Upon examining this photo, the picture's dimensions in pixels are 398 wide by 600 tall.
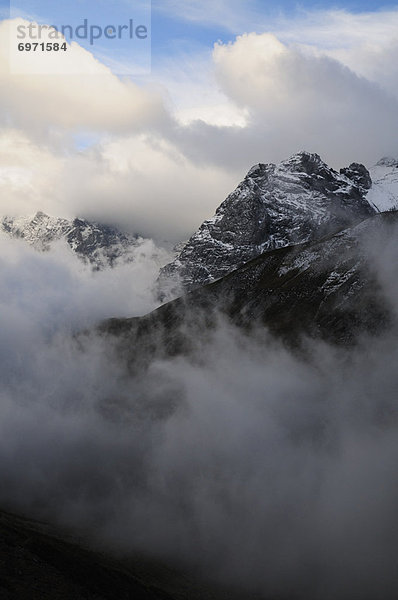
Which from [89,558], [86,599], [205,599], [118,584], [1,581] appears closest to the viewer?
[1,581]

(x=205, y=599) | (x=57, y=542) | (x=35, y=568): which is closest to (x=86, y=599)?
(x=35, y=568)

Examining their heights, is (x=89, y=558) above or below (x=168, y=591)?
above

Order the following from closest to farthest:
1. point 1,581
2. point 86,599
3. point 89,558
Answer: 1. point 1,581
2. point 86,599
3. point 89,558

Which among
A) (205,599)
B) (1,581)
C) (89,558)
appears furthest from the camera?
(205,599)

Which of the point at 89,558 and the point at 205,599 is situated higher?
the point at 89,558

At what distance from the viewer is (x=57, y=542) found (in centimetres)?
18700

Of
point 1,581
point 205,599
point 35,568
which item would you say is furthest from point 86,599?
point 205,599

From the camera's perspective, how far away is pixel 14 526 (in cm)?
18400

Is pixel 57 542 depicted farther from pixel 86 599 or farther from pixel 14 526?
pixel 86 599

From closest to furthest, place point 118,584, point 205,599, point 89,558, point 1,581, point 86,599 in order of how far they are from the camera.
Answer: point 1,581 → point 86,599 → point 118,584 → point 89,558 → point 205,599

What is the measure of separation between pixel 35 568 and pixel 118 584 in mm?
33976

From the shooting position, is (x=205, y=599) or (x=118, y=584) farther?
(x=205, y=599)

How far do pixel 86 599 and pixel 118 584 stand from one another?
25388mm

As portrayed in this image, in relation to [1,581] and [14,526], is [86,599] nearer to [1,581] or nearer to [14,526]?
[1,581]
